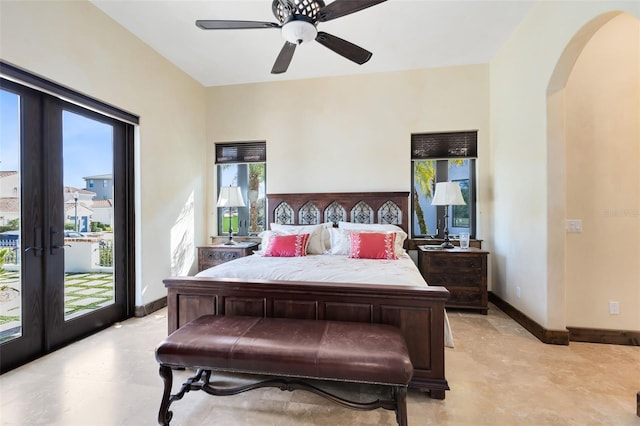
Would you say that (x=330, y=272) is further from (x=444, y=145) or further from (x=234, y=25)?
(x=444, y=145)

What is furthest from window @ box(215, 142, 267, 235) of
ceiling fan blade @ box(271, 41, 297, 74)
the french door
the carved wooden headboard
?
ceiling fan blade @ box(271, 41, 297, 74)

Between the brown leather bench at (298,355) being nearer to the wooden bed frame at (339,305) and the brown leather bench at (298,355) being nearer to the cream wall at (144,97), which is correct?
the wooden bed frame at (339,305)

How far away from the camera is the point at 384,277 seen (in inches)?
92.0

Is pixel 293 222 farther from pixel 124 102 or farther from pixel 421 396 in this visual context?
pixel 421 396

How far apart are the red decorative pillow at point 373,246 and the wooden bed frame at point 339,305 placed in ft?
3.93

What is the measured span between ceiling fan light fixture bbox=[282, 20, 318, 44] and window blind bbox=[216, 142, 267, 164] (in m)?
2.71

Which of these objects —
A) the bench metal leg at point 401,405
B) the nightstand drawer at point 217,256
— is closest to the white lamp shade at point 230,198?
the nightstand drawer at point 217,256

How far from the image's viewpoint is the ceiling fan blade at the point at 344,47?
2328mm

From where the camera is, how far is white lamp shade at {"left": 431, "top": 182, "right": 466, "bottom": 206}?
147 inches

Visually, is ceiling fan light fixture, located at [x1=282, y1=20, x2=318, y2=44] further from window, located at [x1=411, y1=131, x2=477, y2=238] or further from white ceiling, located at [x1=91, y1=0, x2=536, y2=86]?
window, located at [x1=411, y1=131, x2=477, y2=238]

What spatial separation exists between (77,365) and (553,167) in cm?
479

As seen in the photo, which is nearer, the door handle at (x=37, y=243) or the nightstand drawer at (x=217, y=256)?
the door handle at (x=37, y=243)

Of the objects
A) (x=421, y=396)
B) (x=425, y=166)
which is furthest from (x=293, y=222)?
(x=421, y=396)

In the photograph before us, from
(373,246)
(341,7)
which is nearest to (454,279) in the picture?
(373,246)
